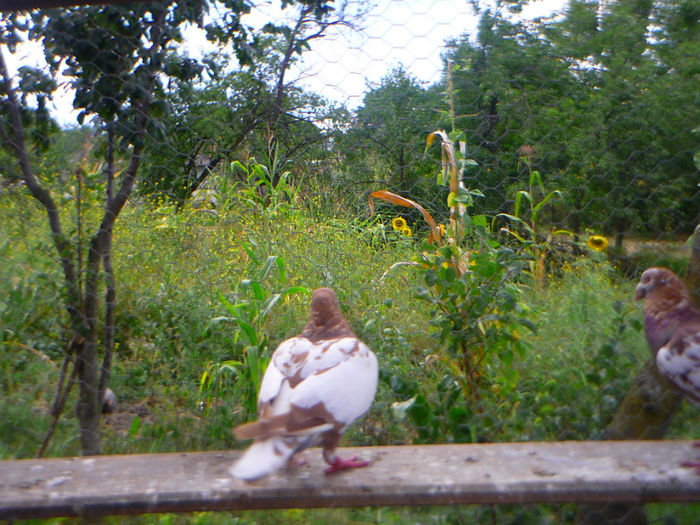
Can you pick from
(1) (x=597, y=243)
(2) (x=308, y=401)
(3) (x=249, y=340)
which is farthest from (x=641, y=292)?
(3) (x=249, y=340)

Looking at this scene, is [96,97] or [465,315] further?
[465,315]

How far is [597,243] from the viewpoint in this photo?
2.24m

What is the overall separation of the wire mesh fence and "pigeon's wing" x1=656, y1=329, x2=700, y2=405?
28cm

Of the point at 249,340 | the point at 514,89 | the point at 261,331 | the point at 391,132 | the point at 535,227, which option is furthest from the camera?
the point at 535,227

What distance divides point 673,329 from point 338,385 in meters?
0.92

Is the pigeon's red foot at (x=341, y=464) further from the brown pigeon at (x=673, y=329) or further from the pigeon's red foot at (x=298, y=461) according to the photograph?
the brown pigeon at (x=673, y=329)

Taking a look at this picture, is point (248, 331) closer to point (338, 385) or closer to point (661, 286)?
point (338, 385)

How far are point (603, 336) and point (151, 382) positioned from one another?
1.70 metres

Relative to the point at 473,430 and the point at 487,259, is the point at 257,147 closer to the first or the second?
the point at 487,259

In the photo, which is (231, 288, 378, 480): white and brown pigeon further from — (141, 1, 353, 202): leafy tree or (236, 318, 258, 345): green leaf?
(141, 1, 353, 202): leafy tree

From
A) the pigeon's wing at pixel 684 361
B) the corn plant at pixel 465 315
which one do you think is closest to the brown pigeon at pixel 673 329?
the pigeon's wing at pixel 684 361

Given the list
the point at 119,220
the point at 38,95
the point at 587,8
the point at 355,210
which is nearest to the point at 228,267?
the point at 119,220

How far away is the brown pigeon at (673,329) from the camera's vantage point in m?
1.52

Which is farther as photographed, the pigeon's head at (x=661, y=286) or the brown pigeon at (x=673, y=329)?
the pigeon's head at (x=661, y=286)
